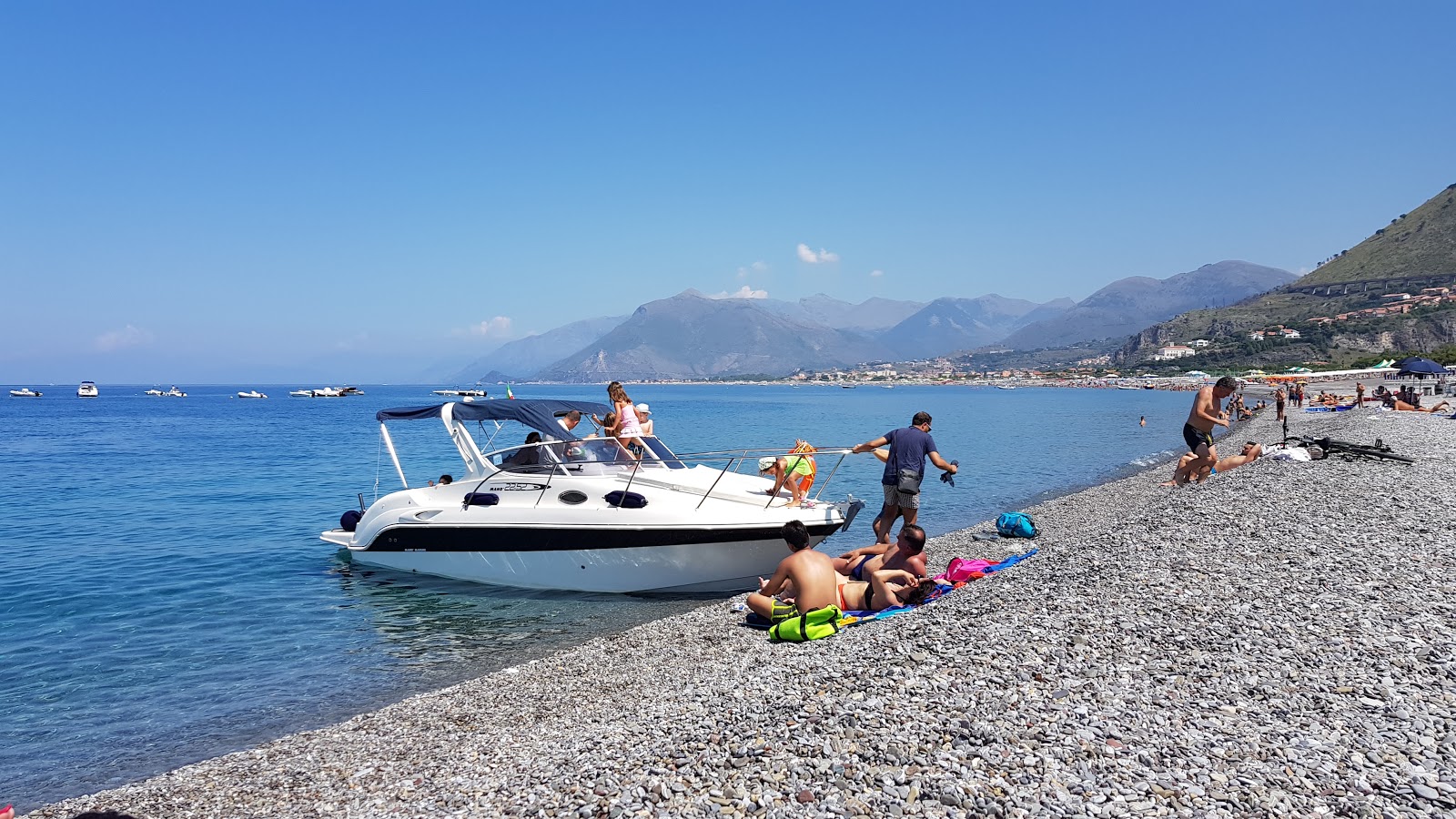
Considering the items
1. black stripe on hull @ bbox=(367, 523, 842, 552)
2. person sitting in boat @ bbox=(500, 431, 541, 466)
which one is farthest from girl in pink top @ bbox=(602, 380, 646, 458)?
black stripe on hull @ bbox=(367, 523, 842, 552)

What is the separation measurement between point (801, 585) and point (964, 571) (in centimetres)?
243

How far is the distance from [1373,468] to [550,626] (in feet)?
49.5

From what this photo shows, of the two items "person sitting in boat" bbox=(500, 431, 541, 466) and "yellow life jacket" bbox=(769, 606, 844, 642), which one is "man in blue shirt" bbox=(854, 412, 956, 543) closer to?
"yellow life jacket" bbox=(769, 606, 844, 642)

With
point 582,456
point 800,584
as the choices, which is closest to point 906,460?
point 800,584

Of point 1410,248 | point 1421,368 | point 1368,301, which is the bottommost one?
point 1421,368

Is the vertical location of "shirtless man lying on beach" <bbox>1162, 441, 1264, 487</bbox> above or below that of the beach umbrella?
above

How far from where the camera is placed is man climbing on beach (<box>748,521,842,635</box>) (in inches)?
368

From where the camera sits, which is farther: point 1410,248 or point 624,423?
point 1410,248

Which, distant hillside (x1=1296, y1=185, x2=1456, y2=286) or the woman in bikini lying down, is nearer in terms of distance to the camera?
the woman in bikini lying down

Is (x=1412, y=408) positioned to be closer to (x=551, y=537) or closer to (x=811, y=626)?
(x=811, y=626)

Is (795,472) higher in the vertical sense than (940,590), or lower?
higher

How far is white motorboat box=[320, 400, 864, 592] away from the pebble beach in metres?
2.01

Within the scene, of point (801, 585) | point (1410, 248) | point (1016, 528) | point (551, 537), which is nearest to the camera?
point (801, 585)

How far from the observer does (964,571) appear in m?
10.5
